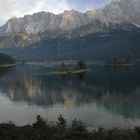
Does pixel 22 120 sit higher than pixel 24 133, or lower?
lower

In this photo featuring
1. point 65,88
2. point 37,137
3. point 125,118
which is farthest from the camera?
point 65,88

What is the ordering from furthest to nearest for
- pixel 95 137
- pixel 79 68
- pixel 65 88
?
1. pixel 79 68
2. pixel 65 88
3. pixel 95 137

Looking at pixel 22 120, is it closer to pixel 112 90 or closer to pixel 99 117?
pixel 99 117

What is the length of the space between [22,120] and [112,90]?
4409cm

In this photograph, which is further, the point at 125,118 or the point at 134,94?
the point at 134,94

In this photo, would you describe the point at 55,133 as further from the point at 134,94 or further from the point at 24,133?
the point at 134,94

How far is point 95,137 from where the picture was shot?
28000 mm

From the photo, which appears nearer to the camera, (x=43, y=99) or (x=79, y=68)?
(x=43, y=99)

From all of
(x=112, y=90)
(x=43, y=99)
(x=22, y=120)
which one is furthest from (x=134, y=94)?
(x=22, y=120)

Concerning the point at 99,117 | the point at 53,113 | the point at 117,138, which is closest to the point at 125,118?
the point at 99,117

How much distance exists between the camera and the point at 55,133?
28.2m

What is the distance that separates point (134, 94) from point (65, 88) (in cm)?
2523

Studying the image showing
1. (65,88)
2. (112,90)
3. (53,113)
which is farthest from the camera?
(65,88)

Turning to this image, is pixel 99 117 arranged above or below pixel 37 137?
below
